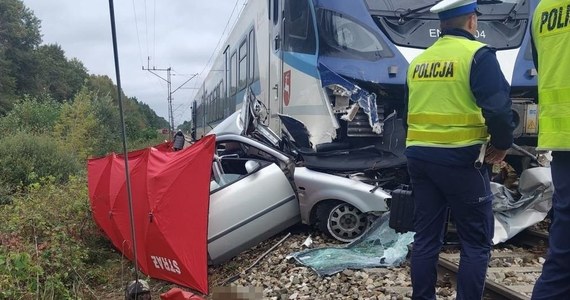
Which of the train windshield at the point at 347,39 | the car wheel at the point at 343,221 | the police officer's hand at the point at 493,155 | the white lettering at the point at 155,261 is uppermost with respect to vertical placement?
the train windshield at the point at 347,39

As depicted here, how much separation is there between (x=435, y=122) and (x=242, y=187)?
259 cm

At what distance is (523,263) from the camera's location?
436 centimetres

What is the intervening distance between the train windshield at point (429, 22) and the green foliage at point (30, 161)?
9.20 metres

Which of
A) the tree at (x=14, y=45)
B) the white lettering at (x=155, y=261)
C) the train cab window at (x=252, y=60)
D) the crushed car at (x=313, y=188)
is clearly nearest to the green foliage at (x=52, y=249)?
the white lettering at (x=155, y=261)

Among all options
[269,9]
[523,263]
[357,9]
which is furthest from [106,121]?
[523,263]

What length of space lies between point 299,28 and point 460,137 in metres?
3.83

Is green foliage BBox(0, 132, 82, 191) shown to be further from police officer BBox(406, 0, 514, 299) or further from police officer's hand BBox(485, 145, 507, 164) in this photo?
police officer's hand BBox(485, 145, 507, 164)

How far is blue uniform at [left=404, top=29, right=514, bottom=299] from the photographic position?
2834mm

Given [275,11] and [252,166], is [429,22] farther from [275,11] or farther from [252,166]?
A: [252,166]

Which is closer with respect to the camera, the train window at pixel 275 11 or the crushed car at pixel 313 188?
the crushed car at pixel 313 188

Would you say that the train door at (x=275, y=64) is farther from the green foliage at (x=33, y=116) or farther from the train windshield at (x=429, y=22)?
the green foliage at (x=33, y=116)

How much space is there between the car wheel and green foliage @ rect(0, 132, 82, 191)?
29.1 ft

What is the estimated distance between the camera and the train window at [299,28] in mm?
6234

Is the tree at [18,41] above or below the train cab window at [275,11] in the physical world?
above
